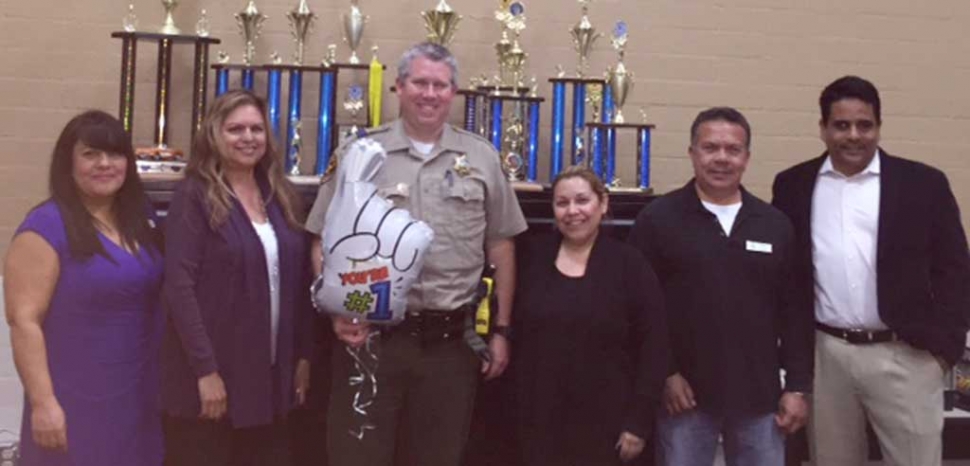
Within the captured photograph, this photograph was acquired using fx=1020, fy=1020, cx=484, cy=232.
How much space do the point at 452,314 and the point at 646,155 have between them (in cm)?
137

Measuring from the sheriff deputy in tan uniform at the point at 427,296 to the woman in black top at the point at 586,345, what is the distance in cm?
18

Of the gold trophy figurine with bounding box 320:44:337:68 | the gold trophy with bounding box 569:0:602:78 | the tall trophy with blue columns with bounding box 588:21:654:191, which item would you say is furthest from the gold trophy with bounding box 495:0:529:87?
the gold trophy figurine with bounding box 320:44:337:68

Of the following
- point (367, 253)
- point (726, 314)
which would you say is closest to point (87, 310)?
point (367, 253)

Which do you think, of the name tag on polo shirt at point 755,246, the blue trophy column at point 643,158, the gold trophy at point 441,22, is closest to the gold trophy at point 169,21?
the gold trophy at point 441,22

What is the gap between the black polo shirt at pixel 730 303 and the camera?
272 cm

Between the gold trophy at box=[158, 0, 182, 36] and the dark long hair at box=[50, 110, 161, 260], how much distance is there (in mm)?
1026

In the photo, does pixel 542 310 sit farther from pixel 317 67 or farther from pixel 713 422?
pixel 317 67

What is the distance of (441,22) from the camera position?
370 centimetres

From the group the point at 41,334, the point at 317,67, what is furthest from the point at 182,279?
the point at 317,67

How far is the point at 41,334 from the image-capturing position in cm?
237

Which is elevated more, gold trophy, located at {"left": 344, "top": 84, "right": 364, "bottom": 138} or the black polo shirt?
gold trophy, located at {"left": 344, "top": 84, "right": 364, "bottom": 138}

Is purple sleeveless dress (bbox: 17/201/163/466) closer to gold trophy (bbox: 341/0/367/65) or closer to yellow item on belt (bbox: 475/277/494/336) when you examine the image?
yellow item on belt (bbox: 475/277/494/336)

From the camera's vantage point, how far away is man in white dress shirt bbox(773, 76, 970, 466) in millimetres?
2875

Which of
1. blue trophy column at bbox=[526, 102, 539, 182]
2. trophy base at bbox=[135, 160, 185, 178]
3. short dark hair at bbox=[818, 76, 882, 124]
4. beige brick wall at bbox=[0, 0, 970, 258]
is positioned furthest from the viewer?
blue trophy column at bbox=[526, 102, 539, 182]
